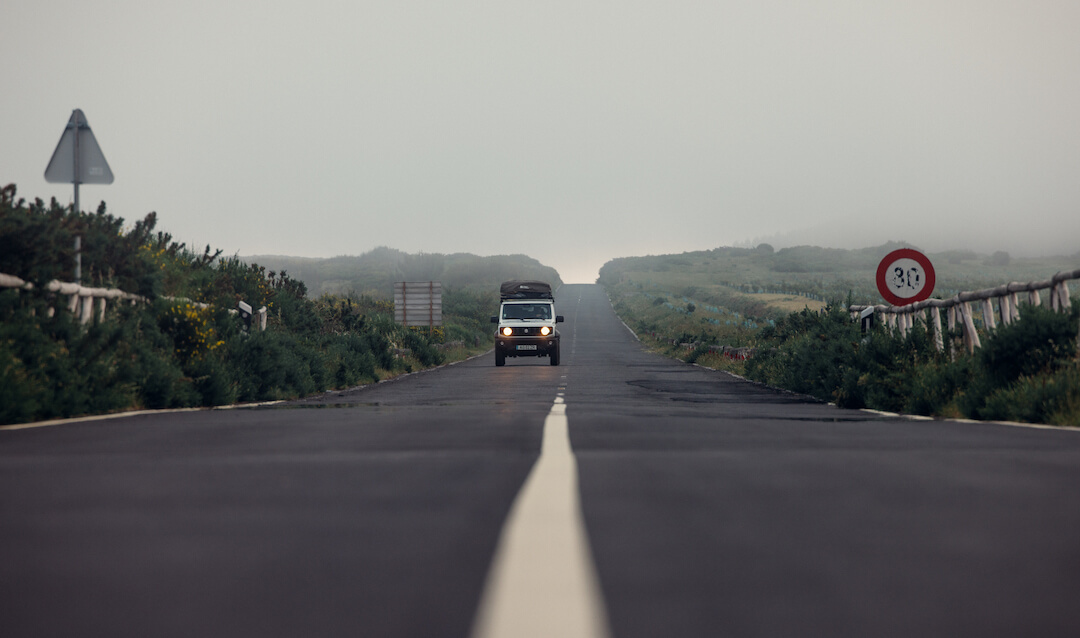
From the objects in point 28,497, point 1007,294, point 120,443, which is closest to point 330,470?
point 28,497

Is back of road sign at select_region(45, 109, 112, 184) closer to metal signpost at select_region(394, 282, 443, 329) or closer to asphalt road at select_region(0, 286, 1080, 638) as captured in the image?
asphalt road at select_region(0, 286, 1080, 638)

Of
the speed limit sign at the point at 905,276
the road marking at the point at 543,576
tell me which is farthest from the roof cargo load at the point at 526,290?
the road marking at the point at 543,576

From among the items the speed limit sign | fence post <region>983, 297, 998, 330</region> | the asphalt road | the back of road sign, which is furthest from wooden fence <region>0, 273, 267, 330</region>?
fence post <region>983, 297, 998, 330</region>

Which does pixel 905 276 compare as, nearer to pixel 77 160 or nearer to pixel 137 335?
pixel 137 335

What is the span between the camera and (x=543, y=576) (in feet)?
15.2

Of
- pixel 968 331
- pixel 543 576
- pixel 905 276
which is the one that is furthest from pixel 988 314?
pixel 543 576

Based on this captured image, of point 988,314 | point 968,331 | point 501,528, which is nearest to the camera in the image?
point 501,528

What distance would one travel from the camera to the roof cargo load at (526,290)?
46094 mm

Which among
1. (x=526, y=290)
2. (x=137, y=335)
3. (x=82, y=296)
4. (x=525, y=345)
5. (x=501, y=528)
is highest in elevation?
(x=526, y=290)

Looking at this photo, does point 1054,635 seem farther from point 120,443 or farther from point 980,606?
point 120,443

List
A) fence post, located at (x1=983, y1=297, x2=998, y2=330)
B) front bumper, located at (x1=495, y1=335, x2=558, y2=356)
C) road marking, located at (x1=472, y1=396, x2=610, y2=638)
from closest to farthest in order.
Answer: road marking, located at (x1=472, y1=396, x2=610, y2=638)
fence post, located at (x1=983, y1=297, x2=998, y2=330)
front bumper, located at (x1=495, y1=335, x2=558, y2=356)

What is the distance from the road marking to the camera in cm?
390

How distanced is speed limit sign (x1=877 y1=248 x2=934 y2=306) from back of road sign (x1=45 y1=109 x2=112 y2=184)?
40.1ft

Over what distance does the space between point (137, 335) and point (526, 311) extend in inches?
1008
